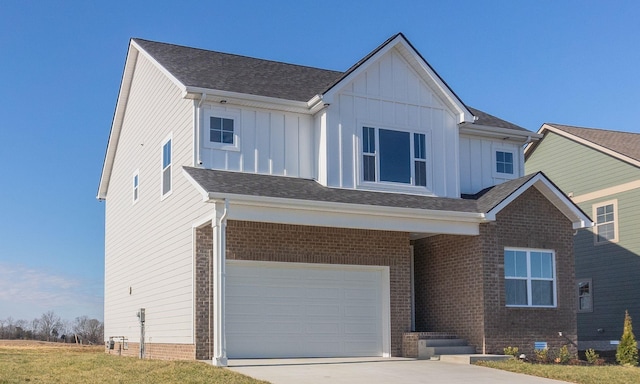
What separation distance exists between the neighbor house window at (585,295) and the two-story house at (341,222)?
25.3ft

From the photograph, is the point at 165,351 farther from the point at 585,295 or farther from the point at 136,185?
the point at 585,295

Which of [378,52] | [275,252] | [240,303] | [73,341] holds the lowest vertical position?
[73,341]

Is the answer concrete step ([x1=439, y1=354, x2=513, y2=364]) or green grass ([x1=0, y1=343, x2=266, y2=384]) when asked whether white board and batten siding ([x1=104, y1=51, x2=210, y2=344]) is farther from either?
concrete step ([x1=439, y1=354, x2=513, y2=364])

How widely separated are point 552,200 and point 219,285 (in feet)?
31.1

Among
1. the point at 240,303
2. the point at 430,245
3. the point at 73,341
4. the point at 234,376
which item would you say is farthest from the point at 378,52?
the point at 73,341

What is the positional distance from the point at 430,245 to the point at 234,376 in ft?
29.3

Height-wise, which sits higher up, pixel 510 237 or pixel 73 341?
pixel 510 237

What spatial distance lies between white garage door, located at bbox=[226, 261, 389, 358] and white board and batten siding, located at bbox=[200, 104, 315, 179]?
2.50 meters

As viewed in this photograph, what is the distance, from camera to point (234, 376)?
14375 millimetres

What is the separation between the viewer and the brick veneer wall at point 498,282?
1950cm

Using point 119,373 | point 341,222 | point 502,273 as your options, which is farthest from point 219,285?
point 502,273

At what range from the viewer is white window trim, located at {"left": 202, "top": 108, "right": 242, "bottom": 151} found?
1920 centimetres

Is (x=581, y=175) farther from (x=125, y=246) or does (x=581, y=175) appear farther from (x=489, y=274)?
(x=125, y=246)

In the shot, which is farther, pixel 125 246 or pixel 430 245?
pixel 125 246
